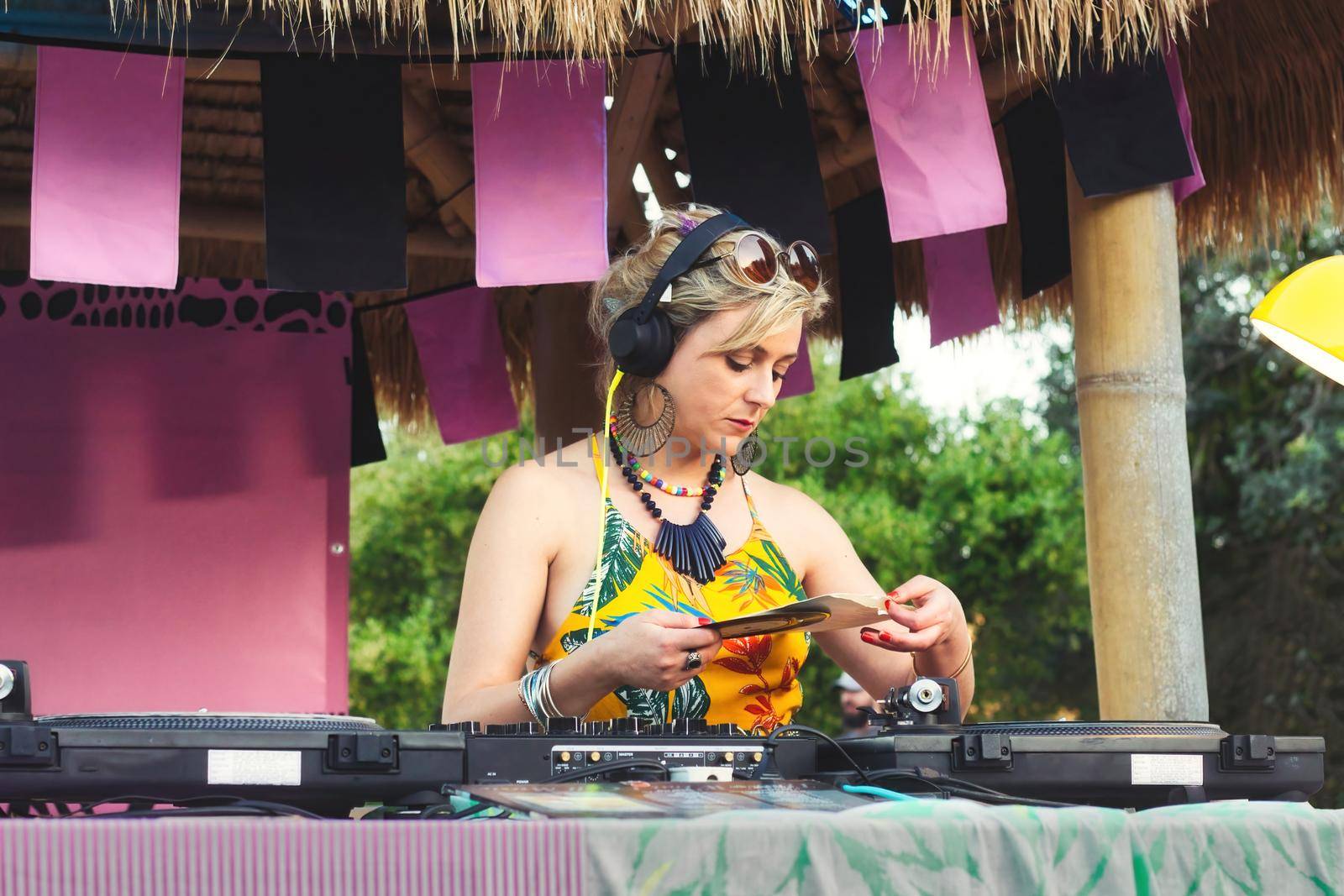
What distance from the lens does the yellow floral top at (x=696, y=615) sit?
6.84ft

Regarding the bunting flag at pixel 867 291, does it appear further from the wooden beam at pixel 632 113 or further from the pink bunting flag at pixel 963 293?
the wooden beam at pixel 632 113

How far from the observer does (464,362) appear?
15.4 feet

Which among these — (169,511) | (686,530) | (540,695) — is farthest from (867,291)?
(540,695)

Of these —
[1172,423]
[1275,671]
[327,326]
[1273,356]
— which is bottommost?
[1275,671]

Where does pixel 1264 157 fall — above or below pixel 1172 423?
above

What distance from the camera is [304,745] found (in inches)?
57.7

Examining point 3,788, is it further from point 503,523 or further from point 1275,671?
point 1275,671

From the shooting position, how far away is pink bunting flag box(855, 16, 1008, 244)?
3.01m

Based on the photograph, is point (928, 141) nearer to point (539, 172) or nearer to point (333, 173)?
point (539, 172)

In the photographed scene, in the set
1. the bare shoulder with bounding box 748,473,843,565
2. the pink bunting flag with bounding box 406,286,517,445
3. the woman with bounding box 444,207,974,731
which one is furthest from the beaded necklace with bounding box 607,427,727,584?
the pink bunting flag with bounding box 406,286,517,445

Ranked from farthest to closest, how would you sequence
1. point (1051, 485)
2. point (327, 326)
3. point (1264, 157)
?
point (1051, 485)
point (327, 326)
point (1264, 157)

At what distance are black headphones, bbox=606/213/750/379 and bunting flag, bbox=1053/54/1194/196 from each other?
115 centimetres

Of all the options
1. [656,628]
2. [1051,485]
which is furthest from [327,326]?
[1051,485]

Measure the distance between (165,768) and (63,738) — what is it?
4.0 inches
